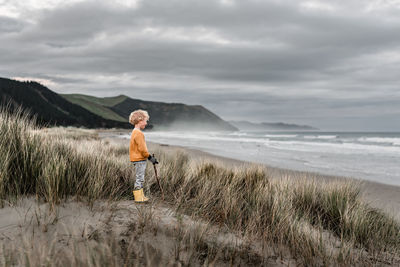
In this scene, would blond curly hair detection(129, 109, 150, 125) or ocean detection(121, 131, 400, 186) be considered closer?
blond curly hair detection(129, 109, 150, 125)

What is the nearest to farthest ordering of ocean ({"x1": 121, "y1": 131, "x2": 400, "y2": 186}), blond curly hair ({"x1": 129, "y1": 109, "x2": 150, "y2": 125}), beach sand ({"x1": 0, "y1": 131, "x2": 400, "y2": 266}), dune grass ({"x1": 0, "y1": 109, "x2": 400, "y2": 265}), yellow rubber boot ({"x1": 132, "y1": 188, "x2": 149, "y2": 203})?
1. beach sand ({"x1": 0, "y1": 131, "x2": 400, "y2": 266})
2. dune grass ({"x1": 0, "y1": 109, "x2": 400, "y2": 265})
3. yellow rubber boot ({"x1": 132, "y1": 188, "x2": 149, "y2": 203})
4. blond curly hair ({"x1": 129, "y1": 109, "x2": 150, "y2": 125})
5. ocean ({"x1": 121, "y1": 131, "x2": 400, "y2": 186})

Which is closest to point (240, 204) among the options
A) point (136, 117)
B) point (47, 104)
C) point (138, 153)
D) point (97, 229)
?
point (138, 153)

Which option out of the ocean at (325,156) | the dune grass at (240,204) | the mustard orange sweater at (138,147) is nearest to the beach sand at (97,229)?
the dune grass at (240,204)

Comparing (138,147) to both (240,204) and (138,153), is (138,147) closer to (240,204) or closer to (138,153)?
(138,153)

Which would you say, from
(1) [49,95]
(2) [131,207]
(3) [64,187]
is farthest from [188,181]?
(1) [49,95]

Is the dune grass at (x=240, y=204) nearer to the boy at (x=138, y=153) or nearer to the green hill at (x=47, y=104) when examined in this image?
the boy at (x=138, y=153)

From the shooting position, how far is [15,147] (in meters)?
3.73

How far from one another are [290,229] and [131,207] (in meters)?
2.08

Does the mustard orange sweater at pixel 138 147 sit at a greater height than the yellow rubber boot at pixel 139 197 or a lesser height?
greater

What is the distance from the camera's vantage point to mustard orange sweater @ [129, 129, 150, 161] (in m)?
3.99

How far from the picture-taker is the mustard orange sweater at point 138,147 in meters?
3.99

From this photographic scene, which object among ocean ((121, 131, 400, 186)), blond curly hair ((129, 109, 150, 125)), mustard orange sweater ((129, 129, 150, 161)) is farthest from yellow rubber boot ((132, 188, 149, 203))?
ocean ((121, 131, 400, 186))

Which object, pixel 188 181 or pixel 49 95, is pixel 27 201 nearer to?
pixel 188 181

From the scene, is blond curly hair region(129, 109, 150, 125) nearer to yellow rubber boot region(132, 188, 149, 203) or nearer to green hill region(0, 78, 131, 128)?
yellow rubber boot region(132, 188, 149, 203)
